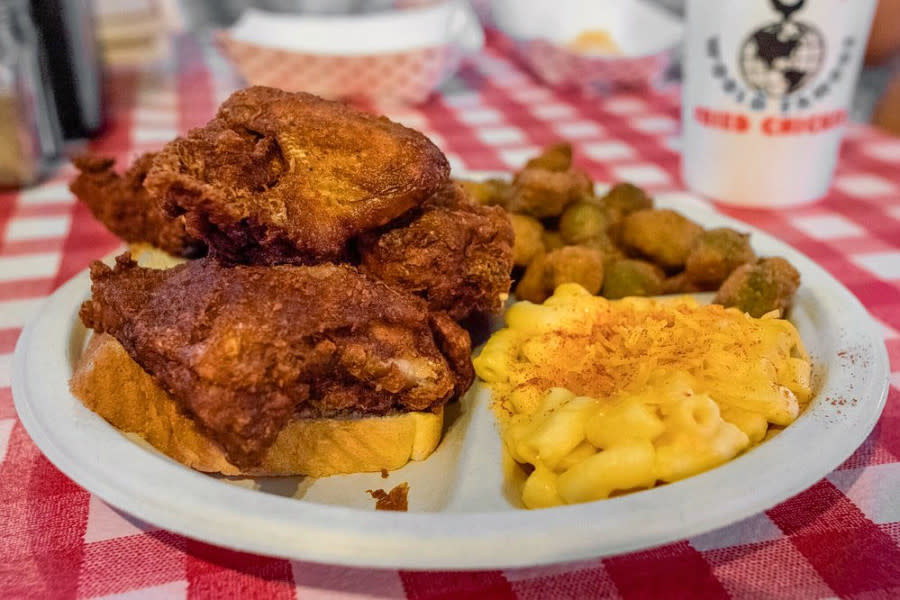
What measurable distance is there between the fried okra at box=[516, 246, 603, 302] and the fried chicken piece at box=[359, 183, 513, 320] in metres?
0.22

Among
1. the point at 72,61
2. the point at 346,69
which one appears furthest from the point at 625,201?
the point at 72,61

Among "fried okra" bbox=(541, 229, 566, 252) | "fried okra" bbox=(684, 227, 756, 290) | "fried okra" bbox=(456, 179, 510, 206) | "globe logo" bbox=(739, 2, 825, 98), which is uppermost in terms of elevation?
"globe logo" bbox=(739, 2, 825, 98)

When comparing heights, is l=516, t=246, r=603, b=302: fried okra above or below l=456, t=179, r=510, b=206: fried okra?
below

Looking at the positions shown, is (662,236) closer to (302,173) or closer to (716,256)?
(716,256)

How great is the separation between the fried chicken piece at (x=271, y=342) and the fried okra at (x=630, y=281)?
18.6 inches

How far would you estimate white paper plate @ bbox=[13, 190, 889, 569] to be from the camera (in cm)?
96

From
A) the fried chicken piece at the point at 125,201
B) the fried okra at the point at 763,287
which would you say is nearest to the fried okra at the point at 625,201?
the fried okra at the point at 763,287

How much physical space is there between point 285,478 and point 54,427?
14.3 inches

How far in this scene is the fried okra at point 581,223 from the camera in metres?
1.81

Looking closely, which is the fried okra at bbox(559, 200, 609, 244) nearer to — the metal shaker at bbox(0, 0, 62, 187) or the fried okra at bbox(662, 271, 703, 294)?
the fried okra at bbox(662, 271, 703, 294)

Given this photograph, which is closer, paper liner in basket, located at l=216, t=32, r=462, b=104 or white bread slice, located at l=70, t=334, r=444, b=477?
white bread slice, located at l=70, t=334, r=444, b=477

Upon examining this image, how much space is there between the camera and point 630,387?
1.29m

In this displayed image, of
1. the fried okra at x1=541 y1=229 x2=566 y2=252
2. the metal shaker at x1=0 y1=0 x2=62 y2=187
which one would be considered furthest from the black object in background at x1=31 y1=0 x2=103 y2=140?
the fried okra at x1=541 y1=229 x2=566 y2=252

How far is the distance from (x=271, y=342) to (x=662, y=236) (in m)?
0.97
